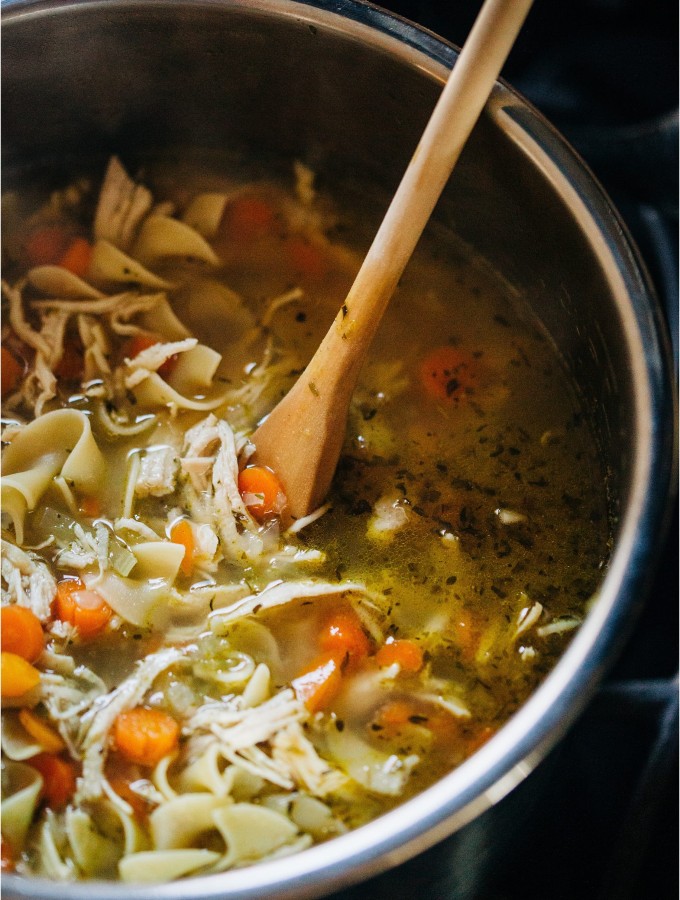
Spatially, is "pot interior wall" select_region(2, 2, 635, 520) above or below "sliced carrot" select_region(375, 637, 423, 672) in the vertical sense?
above

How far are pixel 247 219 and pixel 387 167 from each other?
0.57m

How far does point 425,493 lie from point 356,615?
1.48ft

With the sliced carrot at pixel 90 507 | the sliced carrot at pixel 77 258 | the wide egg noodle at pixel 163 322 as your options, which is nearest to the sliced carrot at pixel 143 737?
the sliced carrot at pixel 90 507

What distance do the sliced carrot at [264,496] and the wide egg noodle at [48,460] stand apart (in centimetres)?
47

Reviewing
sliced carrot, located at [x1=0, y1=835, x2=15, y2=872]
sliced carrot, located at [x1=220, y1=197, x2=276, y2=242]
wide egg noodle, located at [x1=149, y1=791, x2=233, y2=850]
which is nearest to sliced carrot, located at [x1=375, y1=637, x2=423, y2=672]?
wide egg noodle, located at [x1=149, y1=791, x2=233, y2=850]

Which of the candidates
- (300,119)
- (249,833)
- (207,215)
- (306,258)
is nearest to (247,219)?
(207,215)

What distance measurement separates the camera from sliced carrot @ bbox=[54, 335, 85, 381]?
2984mm

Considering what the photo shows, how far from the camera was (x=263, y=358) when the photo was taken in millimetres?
3068

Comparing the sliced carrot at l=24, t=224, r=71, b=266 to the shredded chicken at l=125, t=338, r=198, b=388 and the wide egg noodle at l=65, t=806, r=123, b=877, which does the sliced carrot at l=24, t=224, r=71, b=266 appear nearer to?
the shredded chicken at l=125, t=338, r=198, b=388

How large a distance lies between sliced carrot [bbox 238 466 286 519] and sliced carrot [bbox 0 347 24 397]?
0.85m

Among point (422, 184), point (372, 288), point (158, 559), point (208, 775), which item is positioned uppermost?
point (422, 184)

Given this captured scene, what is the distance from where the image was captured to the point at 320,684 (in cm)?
243

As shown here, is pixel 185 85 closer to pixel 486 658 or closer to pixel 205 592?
pixel 205 592

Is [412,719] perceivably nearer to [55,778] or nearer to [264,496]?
[264,496]
